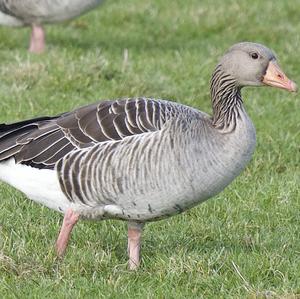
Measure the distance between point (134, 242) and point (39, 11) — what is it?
21.7ft

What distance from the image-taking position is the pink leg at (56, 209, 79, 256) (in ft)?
20.4

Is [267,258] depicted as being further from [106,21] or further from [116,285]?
[106,21]

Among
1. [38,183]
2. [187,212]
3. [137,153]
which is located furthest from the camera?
[187,212]

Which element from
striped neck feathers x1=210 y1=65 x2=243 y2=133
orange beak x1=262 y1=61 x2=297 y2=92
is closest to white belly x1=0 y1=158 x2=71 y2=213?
striped neck feathers x1=210 y1=65 x2=243 y2=133

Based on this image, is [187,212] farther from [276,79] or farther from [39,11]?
[39,11]

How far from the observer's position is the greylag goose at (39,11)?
1245cm

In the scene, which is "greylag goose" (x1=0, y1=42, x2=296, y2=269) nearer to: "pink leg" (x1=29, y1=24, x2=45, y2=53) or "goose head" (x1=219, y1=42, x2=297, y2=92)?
"goose head" (x1=219, y1=42, x2=297, y2=92)

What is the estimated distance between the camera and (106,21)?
46.8 feet

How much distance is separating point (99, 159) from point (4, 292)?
960 millimetres

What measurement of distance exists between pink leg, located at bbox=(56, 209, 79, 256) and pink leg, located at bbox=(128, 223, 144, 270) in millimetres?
401

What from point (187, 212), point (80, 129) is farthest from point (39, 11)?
point (80, 129)

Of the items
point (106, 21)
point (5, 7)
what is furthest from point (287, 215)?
point (106, 21)

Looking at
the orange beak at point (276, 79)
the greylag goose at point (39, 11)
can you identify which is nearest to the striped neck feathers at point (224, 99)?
the orange beak at point (276, 79)

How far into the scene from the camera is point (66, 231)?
20.5 feet
